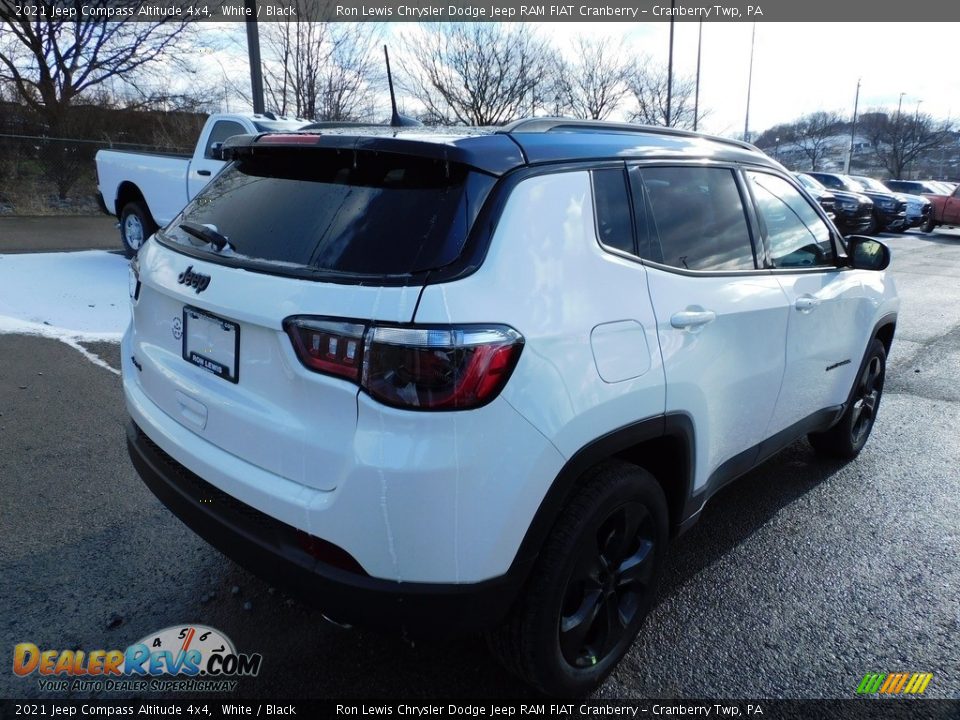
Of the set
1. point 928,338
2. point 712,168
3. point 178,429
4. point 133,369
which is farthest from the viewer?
point 928,338

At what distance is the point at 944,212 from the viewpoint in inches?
882

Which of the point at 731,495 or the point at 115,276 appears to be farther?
the point at 115,276

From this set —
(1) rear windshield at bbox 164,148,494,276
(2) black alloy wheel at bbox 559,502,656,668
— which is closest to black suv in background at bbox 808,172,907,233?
(2) black alloy wheel at bbox 559,502,656,668

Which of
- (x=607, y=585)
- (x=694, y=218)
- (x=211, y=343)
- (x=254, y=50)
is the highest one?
(x=254, y=50)

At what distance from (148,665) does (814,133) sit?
82505mm

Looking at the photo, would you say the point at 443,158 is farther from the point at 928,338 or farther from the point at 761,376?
the point at 928,338

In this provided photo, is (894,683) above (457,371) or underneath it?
underneath

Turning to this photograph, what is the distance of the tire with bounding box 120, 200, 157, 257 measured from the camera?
945 centimetres

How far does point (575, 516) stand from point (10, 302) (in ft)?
23.0

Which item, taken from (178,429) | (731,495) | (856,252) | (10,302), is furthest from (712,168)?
(10,302)

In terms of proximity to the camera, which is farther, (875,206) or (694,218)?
(875,206)

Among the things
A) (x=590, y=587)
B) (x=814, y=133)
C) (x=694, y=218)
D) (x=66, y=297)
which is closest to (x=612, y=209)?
(x=694, y=218)

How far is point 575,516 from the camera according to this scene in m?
2.16

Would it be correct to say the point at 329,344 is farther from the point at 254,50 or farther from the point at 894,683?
the point at 254,50
